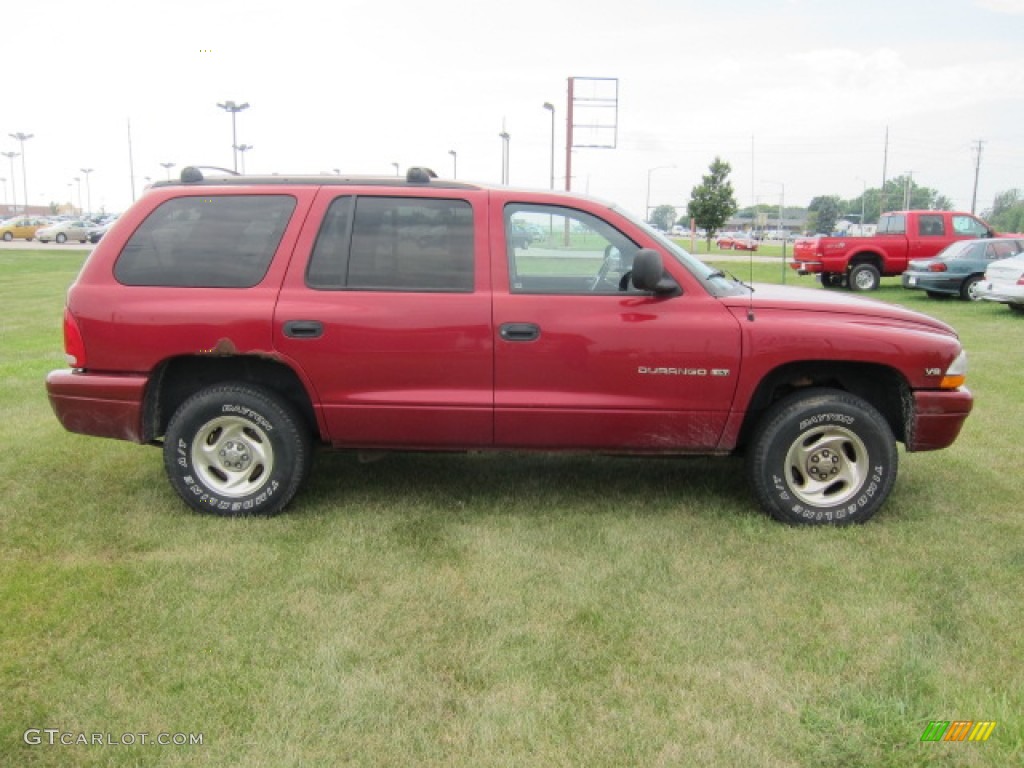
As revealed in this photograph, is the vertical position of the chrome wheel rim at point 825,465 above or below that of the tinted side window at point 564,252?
below

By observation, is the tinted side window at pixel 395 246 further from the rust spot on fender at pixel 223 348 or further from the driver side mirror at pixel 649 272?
the driver side mirror at pixel 649 272

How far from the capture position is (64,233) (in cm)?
4434

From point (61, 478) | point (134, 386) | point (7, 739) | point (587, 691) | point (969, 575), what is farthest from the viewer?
point (61, 478)

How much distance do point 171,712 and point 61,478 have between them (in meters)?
2.87

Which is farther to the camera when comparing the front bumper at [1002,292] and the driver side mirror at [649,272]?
the front bumper at [1002,292]

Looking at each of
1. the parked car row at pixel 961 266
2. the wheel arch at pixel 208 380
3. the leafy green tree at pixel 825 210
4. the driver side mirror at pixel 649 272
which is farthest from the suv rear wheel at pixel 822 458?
the leafy green tree at pixel 825 210

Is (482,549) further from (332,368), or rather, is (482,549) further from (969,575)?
(969,575)

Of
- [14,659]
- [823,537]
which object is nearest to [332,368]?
[14,659]

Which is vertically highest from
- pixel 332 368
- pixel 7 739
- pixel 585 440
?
pixel 332 368

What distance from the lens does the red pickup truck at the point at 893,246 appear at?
63.3 feet

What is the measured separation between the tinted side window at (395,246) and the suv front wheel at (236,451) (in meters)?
0.73

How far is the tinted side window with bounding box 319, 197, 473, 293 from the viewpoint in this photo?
14.6 ft

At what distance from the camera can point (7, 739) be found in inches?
106
